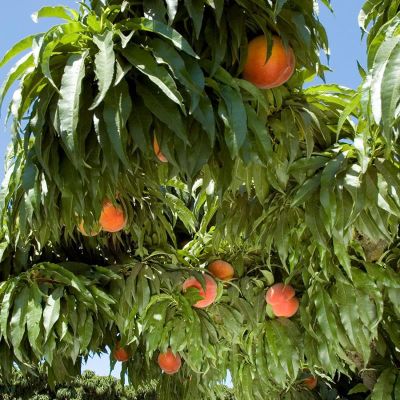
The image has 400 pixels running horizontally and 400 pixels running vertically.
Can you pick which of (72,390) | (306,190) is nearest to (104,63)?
(306,190)

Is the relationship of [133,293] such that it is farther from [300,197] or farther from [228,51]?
[228,51]

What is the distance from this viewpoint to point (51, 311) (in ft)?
8.27

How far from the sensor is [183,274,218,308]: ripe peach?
2.80m

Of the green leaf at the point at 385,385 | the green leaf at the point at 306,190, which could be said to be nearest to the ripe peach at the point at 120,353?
the green leaf at the point at 385,385

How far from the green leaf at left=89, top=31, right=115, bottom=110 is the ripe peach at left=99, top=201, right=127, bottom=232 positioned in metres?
1.06

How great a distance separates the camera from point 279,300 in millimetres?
2717

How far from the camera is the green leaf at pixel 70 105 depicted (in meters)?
1.36

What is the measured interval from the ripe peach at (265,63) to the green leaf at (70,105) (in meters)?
0.42

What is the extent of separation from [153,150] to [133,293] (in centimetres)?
130

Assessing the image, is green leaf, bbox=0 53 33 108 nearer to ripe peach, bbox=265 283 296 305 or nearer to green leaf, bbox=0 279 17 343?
green leaf, bbox=0 279 17 343

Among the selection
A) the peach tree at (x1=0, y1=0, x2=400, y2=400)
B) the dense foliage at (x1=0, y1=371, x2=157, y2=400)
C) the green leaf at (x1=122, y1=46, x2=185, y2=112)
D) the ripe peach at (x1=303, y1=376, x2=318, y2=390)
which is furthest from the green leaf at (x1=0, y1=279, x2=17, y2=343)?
the dense foliage at (x1=0, y1=371, x2=157, y2=400)

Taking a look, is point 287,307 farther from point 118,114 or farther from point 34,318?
point 118,114

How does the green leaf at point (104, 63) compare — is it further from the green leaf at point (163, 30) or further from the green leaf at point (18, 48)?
the green leaf at point (18, 48)

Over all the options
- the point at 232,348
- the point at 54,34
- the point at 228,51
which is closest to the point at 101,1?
the point at 54,34
